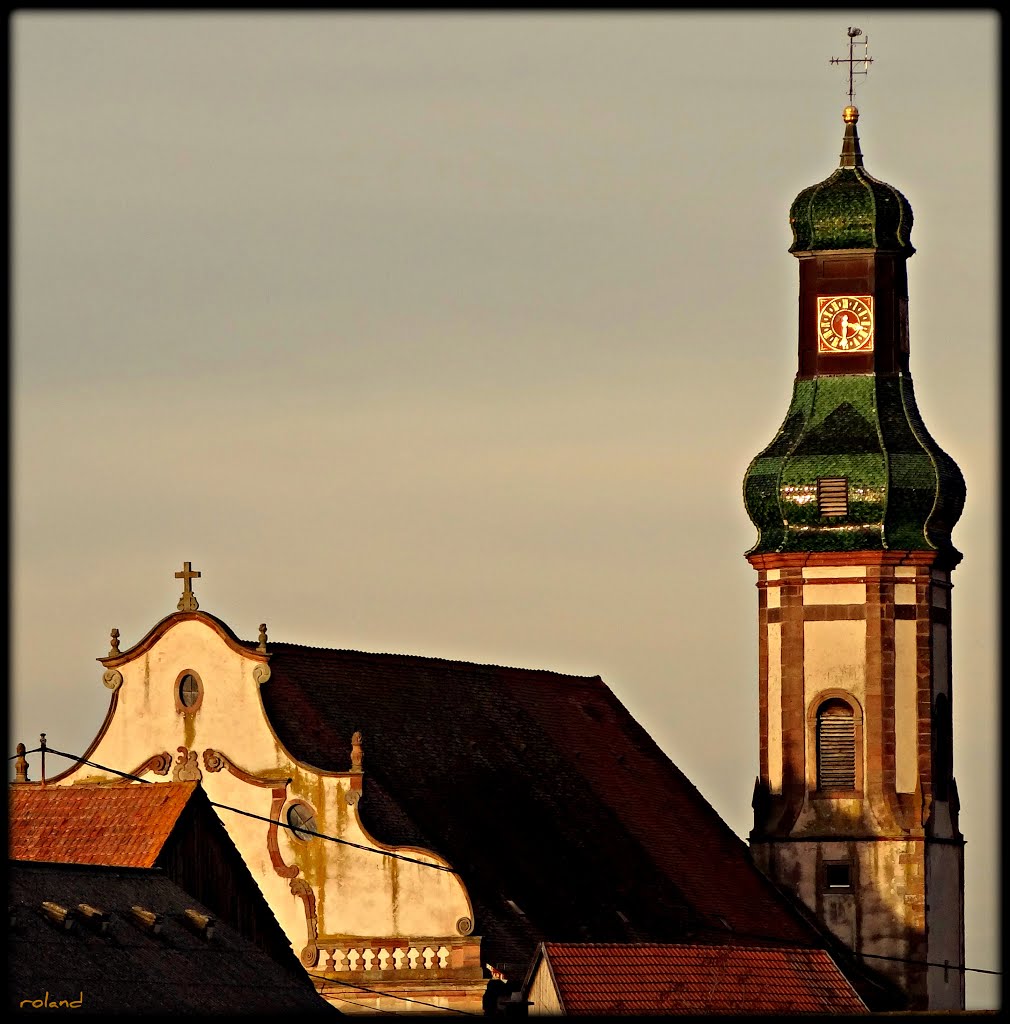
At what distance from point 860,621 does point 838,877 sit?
4922 millimetres

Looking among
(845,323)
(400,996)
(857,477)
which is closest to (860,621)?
(857,477)

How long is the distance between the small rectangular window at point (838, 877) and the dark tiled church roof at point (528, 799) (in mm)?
936

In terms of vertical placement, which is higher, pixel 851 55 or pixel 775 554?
pixel 851 55

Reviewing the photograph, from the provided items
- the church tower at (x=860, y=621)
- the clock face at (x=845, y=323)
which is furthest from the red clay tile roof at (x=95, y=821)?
the clock face at (x=845, y=323)

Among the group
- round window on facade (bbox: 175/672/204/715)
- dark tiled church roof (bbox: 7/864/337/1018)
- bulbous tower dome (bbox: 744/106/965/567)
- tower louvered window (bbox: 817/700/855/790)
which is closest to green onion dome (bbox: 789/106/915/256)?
bulbous tower dome (bbox: 744/106/965/567)

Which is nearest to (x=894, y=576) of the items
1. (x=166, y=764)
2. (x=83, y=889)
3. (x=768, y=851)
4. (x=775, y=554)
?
(x=775, y=554)

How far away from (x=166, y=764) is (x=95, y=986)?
15522mm

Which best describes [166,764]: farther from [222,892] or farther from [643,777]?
[643,777]

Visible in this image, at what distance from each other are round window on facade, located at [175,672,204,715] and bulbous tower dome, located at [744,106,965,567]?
12664 mm

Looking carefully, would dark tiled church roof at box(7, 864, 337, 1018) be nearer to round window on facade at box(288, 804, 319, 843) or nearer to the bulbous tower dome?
round window on facade at box(288, 804, 319, 843)

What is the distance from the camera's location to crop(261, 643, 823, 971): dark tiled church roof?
52.5 m

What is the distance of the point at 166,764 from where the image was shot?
52469 millimetres

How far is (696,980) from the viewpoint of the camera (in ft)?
174

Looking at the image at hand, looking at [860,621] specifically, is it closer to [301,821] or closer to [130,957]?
[301,821]
